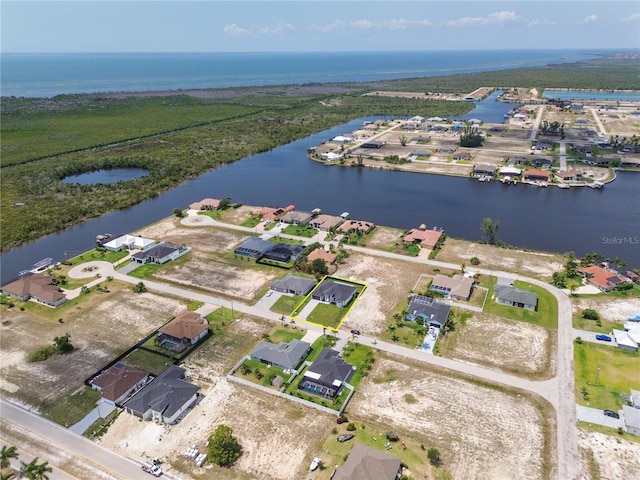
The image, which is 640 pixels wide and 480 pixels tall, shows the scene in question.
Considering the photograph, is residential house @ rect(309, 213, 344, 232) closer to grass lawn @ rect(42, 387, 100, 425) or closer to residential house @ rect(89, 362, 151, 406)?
residential house @ rect(89, 362, 151, 406)

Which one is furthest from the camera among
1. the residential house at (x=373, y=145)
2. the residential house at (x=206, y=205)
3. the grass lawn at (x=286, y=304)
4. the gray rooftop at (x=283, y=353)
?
the residential house at (x=373, y=145)

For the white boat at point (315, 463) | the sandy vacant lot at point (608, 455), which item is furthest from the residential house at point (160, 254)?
the sandy vacant lot at point (608, 455)

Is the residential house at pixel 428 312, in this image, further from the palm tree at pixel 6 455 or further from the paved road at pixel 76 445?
the palm tree at pixel 6 455

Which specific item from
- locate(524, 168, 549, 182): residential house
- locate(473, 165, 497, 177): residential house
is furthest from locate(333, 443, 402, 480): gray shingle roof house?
locate(524, 168, 549, 182): residential house

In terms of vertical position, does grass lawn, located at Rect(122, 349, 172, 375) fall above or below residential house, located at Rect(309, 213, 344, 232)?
below

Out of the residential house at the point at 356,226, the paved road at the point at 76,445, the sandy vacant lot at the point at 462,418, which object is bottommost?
the paved road at the point at 76,445

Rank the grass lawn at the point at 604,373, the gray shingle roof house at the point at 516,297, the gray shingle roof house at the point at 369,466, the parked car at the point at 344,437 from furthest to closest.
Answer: the gray shingle roof house at the point at 516,297, the grass lawn at the point at 604,373, the parked car at the point at 344,437, the gray shingle roof house at the point at 369,466

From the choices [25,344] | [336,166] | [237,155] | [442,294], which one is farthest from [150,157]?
[442,294]

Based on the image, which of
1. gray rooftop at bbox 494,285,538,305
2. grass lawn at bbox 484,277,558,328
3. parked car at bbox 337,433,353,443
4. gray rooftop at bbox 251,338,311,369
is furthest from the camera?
gray rooftop at bbox 494,285,538,305

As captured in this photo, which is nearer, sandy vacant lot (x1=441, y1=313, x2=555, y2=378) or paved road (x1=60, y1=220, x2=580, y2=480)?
paved road (x1=60, y1=220, x2=580, y2=480)
